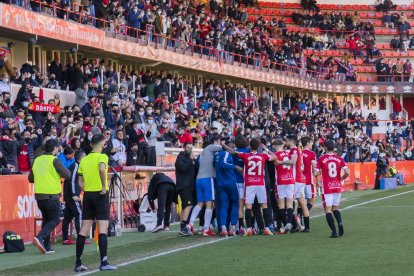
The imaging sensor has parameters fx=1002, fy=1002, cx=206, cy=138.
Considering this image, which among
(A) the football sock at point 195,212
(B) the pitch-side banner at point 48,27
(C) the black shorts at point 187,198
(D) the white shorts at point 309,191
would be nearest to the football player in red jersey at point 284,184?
(D) the white shorts at point 309,191

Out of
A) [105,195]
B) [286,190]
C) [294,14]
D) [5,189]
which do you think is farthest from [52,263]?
[294,14]

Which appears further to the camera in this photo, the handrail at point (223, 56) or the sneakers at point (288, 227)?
the handrail at point (223, 56)

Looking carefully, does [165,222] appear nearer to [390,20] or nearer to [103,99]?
[103,99]

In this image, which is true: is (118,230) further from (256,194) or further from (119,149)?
(119,149)

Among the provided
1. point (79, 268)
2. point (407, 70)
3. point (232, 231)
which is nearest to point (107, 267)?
point (79, 268)

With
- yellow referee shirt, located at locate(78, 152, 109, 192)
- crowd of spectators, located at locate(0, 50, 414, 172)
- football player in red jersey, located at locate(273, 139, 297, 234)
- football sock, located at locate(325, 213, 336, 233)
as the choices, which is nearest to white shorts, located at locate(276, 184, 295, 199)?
football player in red jersey, located at locate(273, 139, 297, 234)

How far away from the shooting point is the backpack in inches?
686

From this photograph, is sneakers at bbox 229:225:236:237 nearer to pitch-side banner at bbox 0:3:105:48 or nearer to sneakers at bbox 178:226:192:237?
sneakers at bbox 178:226:192:237

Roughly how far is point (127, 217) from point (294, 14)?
4503cm

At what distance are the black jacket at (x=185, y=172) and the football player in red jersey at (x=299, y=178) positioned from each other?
2066mm

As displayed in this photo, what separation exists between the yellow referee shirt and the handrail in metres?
15.9

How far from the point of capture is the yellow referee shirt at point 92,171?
13859mm

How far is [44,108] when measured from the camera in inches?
995

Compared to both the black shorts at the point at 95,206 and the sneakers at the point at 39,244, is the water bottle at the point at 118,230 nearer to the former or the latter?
the sneakers at the point at 39,244
